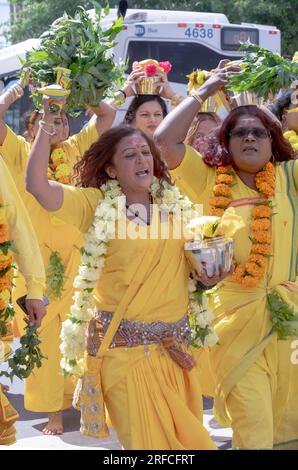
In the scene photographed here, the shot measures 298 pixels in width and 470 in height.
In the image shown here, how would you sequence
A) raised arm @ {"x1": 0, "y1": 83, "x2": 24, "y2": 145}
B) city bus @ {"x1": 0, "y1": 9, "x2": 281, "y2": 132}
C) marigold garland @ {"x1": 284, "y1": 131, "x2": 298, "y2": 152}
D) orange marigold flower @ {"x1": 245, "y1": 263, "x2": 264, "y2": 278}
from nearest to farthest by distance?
orange marigold flower @ {"x1": 245, "y1": 263, "x2": 264, "y2": 278}
raised arm @ {"x1": 0, "y1": 83, "x2": 24, "y2": 145}
marigold garland @ {"x1": 284, "y1": 131, "x2": 298, "y2": 152}
city bus @ {"x1": 0, "y1": 9, "x2": 281, "y2": 132}

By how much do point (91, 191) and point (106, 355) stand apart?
86cm

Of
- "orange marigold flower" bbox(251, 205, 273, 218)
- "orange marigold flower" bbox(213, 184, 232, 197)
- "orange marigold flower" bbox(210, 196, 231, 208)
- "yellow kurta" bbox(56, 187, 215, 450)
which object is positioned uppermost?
"orange marigold flower" bbox(213, 184, 232, 197)

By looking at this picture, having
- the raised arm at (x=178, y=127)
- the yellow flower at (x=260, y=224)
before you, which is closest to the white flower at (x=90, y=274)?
the raised arm at (x=178, y=127)

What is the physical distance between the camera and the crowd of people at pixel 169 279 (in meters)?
5.15

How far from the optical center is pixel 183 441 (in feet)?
16.8

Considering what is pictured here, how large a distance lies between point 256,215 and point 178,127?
0.67 m

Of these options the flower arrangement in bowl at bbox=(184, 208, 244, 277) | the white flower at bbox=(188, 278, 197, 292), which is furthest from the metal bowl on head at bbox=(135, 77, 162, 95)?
the white flower at bbox=(188, 278, 197, 292)

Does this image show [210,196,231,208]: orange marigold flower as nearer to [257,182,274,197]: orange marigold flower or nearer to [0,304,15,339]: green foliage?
[257,182,274,197]: orange marigold flower

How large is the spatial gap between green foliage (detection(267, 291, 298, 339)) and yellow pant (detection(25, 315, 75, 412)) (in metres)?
2.15

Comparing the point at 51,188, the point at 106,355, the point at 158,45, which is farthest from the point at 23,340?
the point at 158,45

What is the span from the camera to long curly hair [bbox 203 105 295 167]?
19.9 feet

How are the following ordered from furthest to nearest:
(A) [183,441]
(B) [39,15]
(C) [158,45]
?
1. (B) [39,15]
2. (C) [158,45]
3. (A) [183,441]

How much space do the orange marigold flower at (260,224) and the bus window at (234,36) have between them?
11278mm
